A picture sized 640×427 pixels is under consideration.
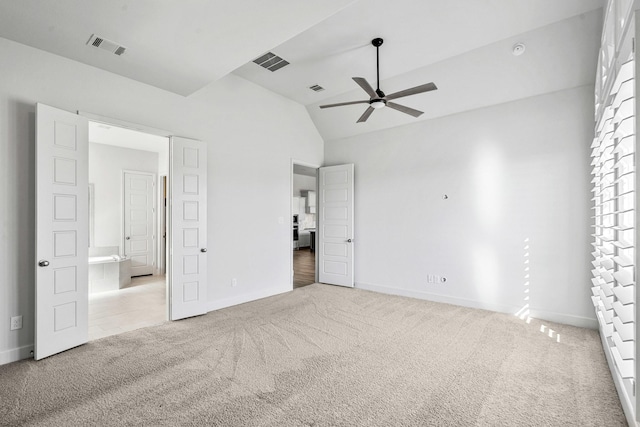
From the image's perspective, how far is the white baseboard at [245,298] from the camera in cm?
440

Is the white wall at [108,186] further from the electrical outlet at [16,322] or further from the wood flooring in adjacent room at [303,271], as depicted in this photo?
the electrical outlet at [16,322]

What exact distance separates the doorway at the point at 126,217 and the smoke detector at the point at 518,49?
17.1 ft

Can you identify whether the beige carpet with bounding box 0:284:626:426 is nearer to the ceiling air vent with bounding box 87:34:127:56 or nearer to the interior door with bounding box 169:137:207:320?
the interior door with bounding box 169:137:207:320

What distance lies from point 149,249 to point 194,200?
155 inches

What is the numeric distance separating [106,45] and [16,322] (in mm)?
2723

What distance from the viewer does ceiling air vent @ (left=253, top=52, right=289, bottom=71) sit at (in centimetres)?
399

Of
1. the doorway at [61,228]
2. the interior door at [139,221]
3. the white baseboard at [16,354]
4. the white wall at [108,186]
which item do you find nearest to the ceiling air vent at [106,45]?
the doorway at [61,228]

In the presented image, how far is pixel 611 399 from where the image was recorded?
88.7 inches

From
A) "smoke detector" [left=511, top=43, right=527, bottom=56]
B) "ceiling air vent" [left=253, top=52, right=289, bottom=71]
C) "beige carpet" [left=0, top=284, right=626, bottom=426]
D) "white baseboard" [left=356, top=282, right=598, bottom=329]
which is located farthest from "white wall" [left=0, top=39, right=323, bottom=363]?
"smoke detector" [left=511, top=43, right=527, bottom=56]

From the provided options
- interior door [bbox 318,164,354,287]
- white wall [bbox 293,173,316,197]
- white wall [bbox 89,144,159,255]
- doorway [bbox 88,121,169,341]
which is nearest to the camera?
doorway [bbox 88,121,169,341]

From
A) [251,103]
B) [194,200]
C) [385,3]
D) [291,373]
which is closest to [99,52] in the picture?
[194,200]

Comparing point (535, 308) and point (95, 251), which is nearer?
point (535, 308)

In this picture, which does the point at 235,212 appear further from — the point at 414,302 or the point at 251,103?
the point at 414,302

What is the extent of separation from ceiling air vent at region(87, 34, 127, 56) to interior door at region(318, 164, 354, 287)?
3.85 m
